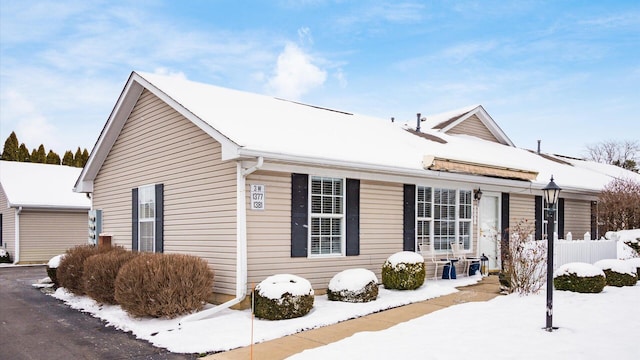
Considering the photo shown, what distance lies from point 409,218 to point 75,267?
7566mm

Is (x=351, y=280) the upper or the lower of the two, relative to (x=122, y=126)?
lower

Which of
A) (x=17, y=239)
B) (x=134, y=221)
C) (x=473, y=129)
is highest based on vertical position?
(x=473, y=129)

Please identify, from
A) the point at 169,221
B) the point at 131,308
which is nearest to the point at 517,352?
the point at 131,308

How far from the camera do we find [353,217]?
11.7 m

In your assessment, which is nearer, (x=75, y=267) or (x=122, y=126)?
(x=75, y=267)

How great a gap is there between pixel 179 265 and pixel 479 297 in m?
5.72

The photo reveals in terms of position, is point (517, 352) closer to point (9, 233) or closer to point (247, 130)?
point (247, 130)

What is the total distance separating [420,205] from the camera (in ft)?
43.7

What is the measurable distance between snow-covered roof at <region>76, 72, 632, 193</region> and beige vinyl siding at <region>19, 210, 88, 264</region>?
9527 millimetres

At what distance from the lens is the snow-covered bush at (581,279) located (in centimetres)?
1112

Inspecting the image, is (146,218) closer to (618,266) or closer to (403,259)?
(403,259)

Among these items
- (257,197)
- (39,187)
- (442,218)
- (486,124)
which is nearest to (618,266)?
(442,218)

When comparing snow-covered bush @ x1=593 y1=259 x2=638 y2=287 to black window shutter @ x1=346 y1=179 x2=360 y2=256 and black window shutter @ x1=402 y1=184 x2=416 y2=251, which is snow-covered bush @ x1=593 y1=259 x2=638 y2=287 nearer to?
black window shutter @ x1=402 y1=184 x2=416 y2=251

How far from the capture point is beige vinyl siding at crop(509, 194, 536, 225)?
1551 cm
